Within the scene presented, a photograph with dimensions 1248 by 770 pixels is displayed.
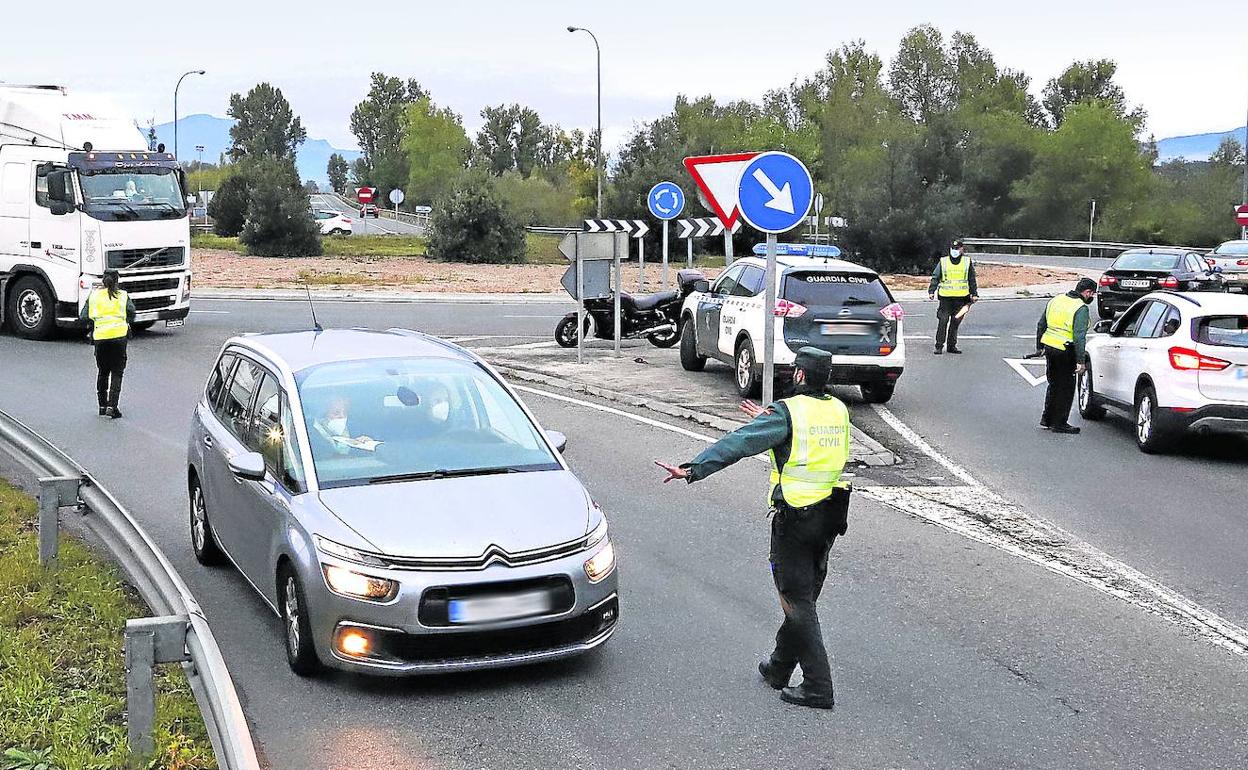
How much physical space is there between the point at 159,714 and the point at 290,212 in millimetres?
47452

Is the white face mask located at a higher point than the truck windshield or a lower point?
lower

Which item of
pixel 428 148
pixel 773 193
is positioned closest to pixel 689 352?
pixel 773 193

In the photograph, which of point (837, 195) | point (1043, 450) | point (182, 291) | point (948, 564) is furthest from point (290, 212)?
point (948, 564)

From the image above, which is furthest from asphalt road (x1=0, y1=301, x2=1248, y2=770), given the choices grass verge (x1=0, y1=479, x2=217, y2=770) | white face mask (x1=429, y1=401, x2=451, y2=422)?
white face mask (x1=429, y1=401, x2=451, y2=422)

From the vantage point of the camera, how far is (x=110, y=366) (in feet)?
49.7

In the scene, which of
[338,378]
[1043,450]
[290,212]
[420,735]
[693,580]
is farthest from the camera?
[290,212]

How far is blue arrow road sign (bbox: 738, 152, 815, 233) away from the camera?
12500 mm

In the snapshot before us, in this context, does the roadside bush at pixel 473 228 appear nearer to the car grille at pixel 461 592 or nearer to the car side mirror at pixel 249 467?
the car side mirror at pixel 249 467

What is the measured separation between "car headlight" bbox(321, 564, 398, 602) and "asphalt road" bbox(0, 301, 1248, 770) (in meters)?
0.52

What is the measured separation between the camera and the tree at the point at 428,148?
417 ft

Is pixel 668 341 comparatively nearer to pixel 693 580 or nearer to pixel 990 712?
pixel 693 580

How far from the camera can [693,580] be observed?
28.3 feet

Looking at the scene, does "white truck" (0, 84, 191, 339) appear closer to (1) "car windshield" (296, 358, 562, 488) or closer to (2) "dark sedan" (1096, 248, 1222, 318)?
(1) "car windshield" (296, 358, 562, 488)

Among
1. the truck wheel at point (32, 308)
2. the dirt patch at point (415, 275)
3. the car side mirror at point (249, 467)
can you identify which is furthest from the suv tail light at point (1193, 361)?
the dirt patch at point (415, 275)
